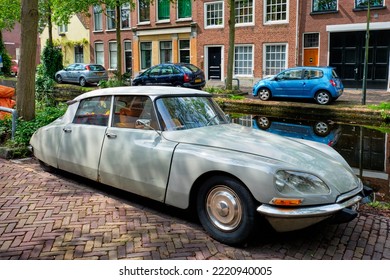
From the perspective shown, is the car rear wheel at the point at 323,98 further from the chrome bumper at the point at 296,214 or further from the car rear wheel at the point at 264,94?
the chrome bumper at the point at 296,214

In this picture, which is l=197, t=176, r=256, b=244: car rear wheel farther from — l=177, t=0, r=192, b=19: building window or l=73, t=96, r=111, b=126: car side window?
l=177, t=0, r=192, b=19: building window

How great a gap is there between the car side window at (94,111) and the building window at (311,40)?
19.1 meters

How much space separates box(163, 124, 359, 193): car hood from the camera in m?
3.69

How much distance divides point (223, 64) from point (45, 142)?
2106cm

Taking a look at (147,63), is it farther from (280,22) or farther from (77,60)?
(280,22)

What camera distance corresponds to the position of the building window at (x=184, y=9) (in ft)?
89.8

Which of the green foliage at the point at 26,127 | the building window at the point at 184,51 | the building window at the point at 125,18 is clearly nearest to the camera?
the green foliage at the point at 26,127

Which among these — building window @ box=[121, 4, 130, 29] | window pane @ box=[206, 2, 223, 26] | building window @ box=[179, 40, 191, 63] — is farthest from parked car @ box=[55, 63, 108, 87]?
window pane @ box=[206, 2, 223, 26]

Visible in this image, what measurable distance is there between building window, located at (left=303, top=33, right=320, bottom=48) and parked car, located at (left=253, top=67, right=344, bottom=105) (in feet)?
Result: 21.5

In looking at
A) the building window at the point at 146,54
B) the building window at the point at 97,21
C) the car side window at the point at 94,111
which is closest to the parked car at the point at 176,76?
the building window at the point at 146,54

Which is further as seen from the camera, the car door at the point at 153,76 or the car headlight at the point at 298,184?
the car door at the point at 153,76

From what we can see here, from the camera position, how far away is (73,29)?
36.1 metres

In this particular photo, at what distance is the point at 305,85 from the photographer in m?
16.1

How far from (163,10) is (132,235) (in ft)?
88.8
